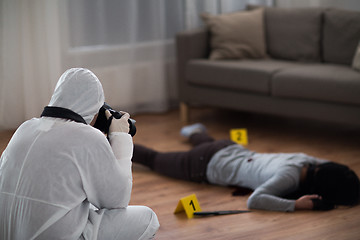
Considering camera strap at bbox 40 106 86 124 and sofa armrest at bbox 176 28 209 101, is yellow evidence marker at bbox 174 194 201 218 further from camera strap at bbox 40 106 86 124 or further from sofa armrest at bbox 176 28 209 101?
sofa armrest at bbox 176 28 209 101

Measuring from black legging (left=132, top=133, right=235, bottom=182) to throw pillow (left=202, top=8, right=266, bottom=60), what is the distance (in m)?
1.34

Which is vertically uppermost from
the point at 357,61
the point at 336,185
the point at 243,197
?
the point at 357,61

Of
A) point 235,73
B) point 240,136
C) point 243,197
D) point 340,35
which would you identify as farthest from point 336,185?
point 340,35

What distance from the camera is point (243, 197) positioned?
2881mm

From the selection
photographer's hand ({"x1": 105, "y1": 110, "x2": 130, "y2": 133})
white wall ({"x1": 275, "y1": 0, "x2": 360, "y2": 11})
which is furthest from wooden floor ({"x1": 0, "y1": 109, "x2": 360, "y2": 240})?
white wall ({"x1": 275, "y1": 0, "x2": 360, "y2": 11})

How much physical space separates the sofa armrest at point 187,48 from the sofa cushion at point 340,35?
0.91 meters

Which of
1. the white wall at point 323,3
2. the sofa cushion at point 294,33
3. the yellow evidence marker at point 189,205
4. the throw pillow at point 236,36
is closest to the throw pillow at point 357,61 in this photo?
the sofa cushion at point 294,33

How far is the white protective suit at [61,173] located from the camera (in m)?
1.80

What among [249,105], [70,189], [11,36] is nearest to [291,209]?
[70,189]

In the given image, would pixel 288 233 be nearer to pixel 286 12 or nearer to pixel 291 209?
pixel 291 209

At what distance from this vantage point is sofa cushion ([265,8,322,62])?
4344 mm

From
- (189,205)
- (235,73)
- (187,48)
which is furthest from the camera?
(187,48)

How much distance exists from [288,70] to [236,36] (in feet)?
2.02

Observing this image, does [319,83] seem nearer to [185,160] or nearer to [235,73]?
[235,73]
